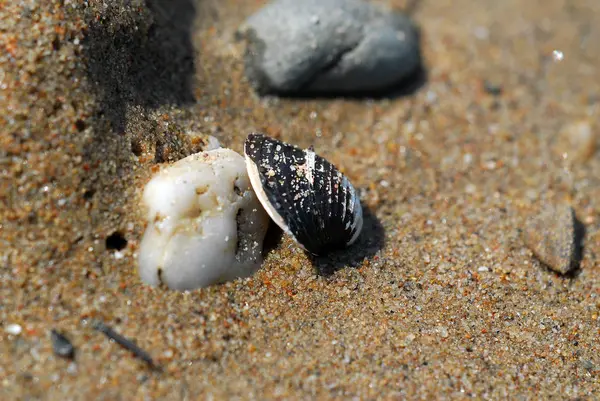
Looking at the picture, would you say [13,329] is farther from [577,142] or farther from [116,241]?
[577,142]

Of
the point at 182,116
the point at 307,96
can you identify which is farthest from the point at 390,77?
the point at 182,116

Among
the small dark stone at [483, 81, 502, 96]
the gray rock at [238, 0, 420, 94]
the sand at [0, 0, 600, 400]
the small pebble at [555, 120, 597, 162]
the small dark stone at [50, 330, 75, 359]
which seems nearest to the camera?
the small dark stone at [50, 330, 75, 359]

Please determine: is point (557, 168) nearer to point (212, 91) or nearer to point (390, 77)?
point (390, 77)

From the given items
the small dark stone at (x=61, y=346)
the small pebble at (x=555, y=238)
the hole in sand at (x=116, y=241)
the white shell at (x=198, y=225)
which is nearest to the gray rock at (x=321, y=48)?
the white shell at (x=198, y=225)

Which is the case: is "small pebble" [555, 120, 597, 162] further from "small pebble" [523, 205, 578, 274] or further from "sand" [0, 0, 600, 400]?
"small pebble" [523, 205, 578, 274]

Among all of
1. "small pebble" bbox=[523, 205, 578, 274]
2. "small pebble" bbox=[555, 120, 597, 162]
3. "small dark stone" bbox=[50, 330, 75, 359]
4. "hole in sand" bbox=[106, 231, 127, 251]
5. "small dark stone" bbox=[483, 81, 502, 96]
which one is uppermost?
"hole in sand" bbox=[106, 231, 127, 251]

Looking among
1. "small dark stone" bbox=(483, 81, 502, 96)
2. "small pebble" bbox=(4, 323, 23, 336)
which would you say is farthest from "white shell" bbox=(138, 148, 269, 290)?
"small dark stone" bbox=(483, 81, 502, 96)
